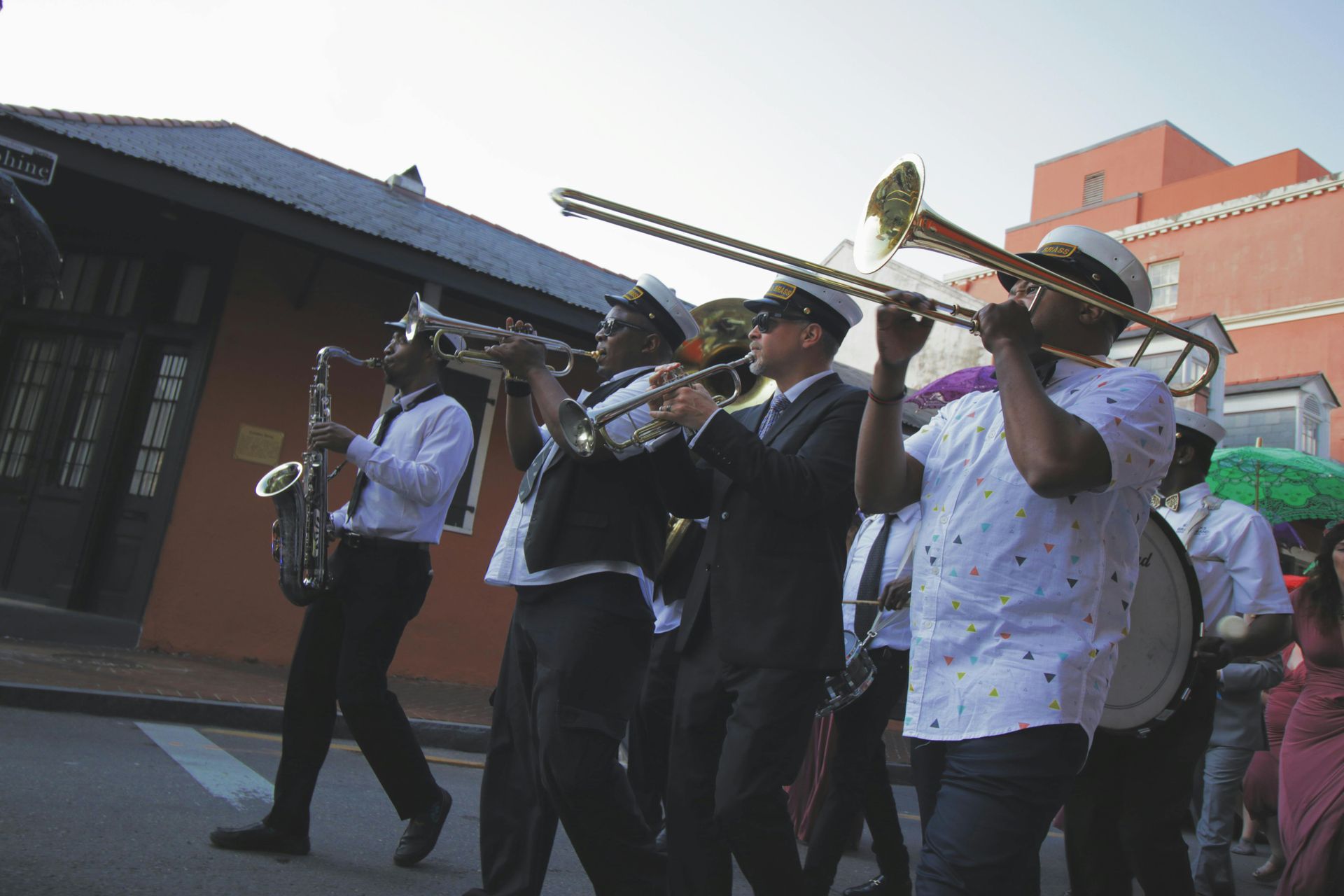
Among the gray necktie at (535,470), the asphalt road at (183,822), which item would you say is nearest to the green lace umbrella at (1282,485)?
the asphalt road at (183,822)

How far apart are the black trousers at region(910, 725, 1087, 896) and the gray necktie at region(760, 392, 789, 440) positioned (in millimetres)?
1512

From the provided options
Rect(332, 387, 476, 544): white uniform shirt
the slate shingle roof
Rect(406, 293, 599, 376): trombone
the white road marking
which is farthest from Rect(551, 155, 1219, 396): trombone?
the slate shingle roof

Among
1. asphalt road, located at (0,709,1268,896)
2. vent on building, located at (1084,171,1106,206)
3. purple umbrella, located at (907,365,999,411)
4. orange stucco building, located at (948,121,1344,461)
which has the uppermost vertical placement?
vent on building, located at (1084,171,1106,206)

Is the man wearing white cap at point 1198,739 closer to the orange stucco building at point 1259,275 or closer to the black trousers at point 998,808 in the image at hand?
the black trousers at point 998,808

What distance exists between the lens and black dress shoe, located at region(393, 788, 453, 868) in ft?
13.3

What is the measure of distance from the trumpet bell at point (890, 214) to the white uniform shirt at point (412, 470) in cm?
217

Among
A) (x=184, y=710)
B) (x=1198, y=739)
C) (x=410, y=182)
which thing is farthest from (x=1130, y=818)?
(x=410, y=182)

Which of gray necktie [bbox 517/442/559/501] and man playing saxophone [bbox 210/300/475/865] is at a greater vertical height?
gray necktie [bbox 517/442/559/501]

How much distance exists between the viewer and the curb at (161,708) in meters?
6.34

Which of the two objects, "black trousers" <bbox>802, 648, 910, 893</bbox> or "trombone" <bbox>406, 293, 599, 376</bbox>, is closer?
"black trousers" <bbox>802, 648, 910, 893</bbox>

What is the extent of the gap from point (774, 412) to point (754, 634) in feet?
2.91

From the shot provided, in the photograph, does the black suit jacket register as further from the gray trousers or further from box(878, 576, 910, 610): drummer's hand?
the gray trousers

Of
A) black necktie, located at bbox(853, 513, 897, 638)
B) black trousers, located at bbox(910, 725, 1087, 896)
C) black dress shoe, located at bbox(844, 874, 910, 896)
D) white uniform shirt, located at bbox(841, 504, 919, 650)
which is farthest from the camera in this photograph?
black necktie, located at bbox(853, 513, 897, 638)

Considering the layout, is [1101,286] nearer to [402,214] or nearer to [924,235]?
[924,235]
